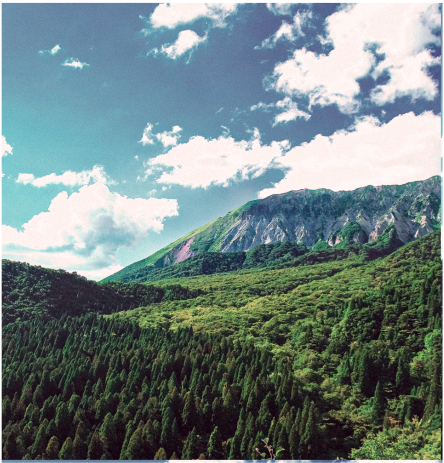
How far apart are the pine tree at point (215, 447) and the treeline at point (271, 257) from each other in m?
81.4

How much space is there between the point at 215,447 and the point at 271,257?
314 ft

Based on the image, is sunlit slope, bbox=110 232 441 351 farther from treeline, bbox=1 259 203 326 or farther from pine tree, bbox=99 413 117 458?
pine tree, bbox=99 413 117 458

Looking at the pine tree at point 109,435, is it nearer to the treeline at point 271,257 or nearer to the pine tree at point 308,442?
the pine tree at point 308,442

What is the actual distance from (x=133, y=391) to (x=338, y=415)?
19072 millimetres

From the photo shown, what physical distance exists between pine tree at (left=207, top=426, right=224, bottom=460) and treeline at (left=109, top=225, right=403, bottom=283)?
81410 millimetres

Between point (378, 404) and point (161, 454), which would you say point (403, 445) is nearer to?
point (378, 404)

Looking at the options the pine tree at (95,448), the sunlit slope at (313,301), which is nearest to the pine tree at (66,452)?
the pine tree at (95,448)

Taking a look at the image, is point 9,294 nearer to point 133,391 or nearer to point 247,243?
point 133,391

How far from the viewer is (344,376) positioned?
122 feet

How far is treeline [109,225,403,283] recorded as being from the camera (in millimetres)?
107938

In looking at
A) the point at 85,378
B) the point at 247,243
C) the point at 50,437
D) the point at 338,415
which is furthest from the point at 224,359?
the point at 247,243

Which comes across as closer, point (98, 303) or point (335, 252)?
point (98, 303)

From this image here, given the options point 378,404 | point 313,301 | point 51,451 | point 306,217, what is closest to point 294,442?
point 378,404

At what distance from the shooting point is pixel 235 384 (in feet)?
109
